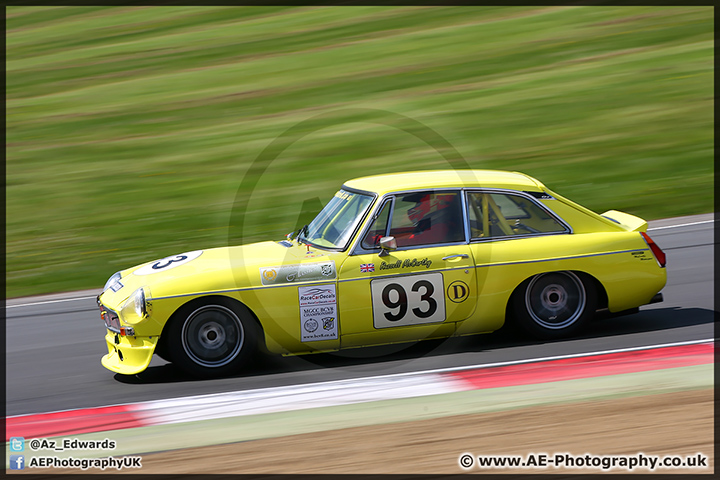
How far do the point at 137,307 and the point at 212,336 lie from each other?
0.63m

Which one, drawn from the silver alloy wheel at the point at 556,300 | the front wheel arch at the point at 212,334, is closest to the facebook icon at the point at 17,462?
the front wheel arch at the point at 212,334

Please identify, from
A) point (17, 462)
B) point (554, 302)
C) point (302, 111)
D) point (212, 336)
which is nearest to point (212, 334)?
point (212, 336)

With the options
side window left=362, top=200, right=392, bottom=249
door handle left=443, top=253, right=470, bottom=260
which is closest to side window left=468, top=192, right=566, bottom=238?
door handle left=443, top=253, right=470, bottom=260

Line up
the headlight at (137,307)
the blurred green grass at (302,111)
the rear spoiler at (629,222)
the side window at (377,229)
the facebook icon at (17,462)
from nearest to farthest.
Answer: the facebook icon at (17,462)
the headlight at (137,307)
the side window at (377,229)
the rear spoiler at (629,222)
the blurred green grass at (302,111)

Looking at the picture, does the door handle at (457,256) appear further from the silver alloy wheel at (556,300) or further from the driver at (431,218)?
the silver alloy wheel at (556,300)

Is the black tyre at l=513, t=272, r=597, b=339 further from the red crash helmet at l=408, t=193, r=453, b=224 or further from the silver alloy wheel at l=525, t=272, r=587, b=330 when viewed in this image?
the red crash helmet at l=408, t=193, r=453, b=224

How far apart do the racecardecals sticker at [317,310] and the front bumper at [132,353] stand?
3.87 ft

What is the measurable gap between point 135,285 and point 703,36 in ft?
55.5

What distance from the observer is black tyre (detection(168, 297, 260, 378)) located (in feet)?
19.6

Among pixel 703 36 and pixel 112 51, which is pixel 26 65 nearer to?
pixel 112 51

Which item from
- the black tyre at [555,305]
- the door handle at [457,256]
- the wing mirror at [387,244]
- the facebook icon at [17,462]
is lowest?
the facebook icon at [17,462]

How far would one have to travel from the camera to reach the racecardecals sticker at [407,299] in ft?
19.9

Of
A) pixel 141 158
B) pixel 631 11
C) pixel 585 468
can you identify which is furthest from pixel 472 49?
pixel 585 468

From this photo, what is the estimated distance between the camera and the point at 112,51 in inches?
801
